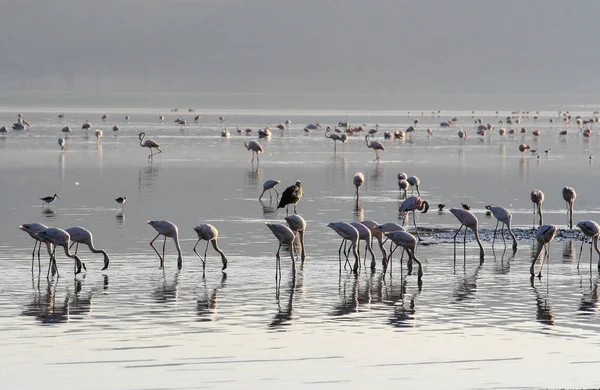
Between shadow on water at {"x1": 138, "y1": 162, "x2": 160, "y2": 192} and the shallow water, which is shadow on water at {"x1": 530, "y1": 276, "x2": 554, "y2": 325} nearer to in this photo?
the shallow water

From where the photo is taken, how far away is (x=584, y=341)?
14.3 metres

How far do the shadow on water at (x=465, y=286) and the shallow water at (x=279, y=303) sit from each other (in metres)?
0.03

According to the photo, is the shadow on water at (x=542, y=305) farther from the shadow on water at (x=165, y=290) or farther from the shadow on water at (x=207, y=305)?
the shadow on water at (x=165, y=290)

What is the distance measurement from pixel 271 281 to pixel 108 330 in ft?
14.8

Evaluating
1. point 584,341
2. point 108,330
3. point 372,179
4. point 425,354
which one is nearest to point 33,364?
point 108,330

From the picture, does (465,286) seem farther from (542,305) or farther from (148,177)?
(148,177)

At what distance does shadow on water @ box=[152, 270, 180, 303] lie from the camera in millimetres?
16938

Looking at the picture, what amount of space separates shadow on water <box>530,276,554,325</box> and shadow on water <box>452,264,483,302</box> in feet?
2.99

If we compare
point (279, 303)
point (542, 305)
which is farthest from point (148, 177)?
point (542, 305)

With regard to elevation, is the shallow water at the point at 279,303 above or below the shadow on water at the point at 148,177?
below

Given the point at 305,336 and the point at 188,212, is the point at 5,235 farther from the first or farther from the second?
the point at 305,336

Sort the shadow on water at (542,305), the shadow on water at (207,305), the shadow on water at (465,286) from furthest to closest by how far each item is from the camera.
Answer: the shadow on water at (465,286) → the shadow on water at (542,305) → the shadow on water at (207,305)

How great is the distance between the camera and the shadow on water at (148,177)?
34.7 metres

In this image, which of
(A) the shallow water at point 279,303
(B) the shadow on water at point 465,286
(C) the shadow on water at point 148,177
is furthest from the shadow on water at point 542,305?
(C) the shadow on water at point 148,177
